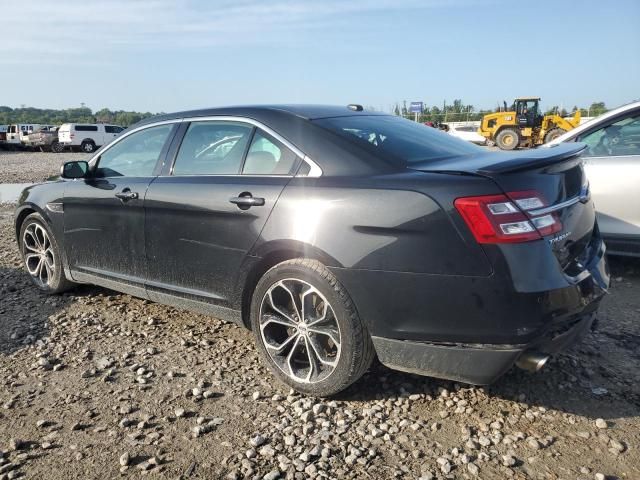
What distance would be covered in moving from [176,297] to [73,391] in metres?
0.85

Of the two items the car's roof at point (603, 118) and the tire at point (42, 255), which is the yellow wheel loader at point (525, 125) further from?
the tire at point (42, 255)

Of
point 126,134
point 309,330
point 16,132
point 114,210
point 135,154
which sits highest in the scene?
point 126,134

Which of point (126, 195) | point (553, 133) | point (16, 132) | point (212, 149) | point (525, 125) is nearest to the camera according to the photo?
point (212, 149)

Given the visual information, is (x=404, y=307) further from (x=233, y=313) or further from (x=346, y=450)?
(x=233, y=313)

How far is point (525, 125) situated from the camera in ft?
78.6

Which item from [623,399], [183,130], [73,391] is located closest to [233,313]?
[73,391]

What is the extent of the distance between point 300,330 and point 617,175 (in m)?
3.51

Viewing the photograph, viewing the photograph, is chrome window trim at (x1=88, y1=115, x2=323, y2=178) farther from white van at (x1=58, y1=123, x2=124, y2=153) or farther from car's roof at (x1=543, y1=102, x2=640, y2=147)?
white van at (x1=58, y1=123, x2=124, y2=153)

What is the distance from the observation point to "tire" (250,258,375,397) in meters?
2.85

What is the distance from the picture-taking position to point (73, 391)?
328 centimetres

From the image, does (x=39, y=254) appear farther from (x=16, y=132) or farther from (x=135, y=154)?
(x=16, y=132)

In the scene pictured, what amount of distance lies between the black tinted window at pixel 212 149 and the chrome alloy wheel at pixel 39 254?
1.89m

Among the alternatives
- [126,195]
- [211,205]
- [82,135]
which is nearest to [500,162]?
[211,205]

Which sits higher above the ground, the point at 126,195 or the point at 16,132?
the point at 126,195
